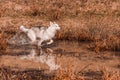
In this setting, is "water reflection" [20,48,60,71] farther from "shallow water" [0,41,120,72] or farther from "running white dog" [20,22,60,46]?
"running white dog" [20,22,60,46]

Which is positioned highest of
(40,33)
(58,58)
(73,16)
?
(73,16)

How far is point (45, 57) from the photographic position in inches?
423

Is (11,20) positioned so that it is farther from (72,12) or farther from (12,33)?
(72,12)

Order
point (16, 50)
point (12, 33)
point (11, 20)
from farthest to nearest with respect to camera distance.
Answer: point (11, 20), point (12, 33), point (16, 50)

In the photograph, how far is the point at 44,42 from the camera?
1217 centimetres

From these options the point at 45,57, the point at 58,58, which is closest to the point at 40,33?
the point at 45,57

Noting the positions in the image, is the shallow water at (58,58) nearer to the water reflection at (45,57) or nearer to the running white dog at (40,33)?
the water reflection at (45,57)

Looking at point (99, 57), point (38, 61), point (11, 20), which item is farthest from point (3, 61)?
point (11, 20)

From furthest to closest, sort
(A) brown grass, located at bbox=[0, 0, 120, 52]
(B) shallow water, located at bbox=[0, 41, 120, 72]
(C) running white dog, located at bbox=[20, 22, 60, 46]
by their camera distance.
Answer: (A) brown grass, located at bbox=[0, 0, 120, 52], (C) running white dog, located at bbox=[20, 22, 60, 46], (B) shallow water, located at bbox=[0, 41, 120, 72]

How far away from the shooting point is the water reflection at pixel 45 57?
9.95 m

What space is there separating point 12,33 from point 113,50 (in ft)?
12.0

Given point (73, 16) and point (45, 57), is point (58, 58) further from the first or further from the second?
point (73, 16)

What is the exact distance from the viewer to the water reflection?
995cm

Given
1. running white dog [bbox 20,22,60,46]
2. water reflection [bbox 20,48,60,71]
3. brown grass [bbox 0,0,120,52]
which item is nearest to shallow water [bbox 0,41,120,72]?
water reflection [bbox 20,48,60,71]
